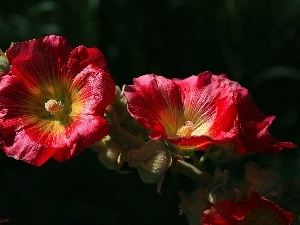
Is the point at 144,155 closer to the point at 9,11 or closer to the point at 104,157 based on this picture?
the point at 104,157

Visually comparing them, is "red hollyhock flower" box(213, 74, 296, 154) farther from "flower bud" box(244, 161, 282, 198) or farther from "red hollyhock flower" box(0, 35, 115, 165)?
"red hollyhock flower" box(0, 35, 115, 165)

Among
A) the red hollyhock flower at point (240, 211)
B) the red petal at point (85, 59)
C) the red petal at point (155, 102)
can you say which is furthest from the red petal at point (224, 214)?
the red petal at point (85, 59)

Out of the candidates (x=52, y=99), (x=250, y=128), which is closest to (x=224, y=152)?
(x=250, y=128)

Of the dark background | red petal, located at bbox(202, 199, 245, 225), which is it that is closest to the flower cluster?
red petal, located at bbox(202, 199, 245, 225)

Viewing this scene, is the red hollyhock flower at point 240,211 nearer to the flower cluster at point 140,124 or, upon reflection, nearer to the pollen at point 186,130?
the flower cluster at point 140,124

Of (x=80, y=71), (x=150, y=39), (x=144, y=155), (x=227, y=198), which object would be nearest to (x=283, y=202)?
(x=227, y=198)

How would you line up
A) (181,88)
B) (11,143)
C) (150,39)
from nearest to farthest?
(11,143), (181,88), (150,39)
